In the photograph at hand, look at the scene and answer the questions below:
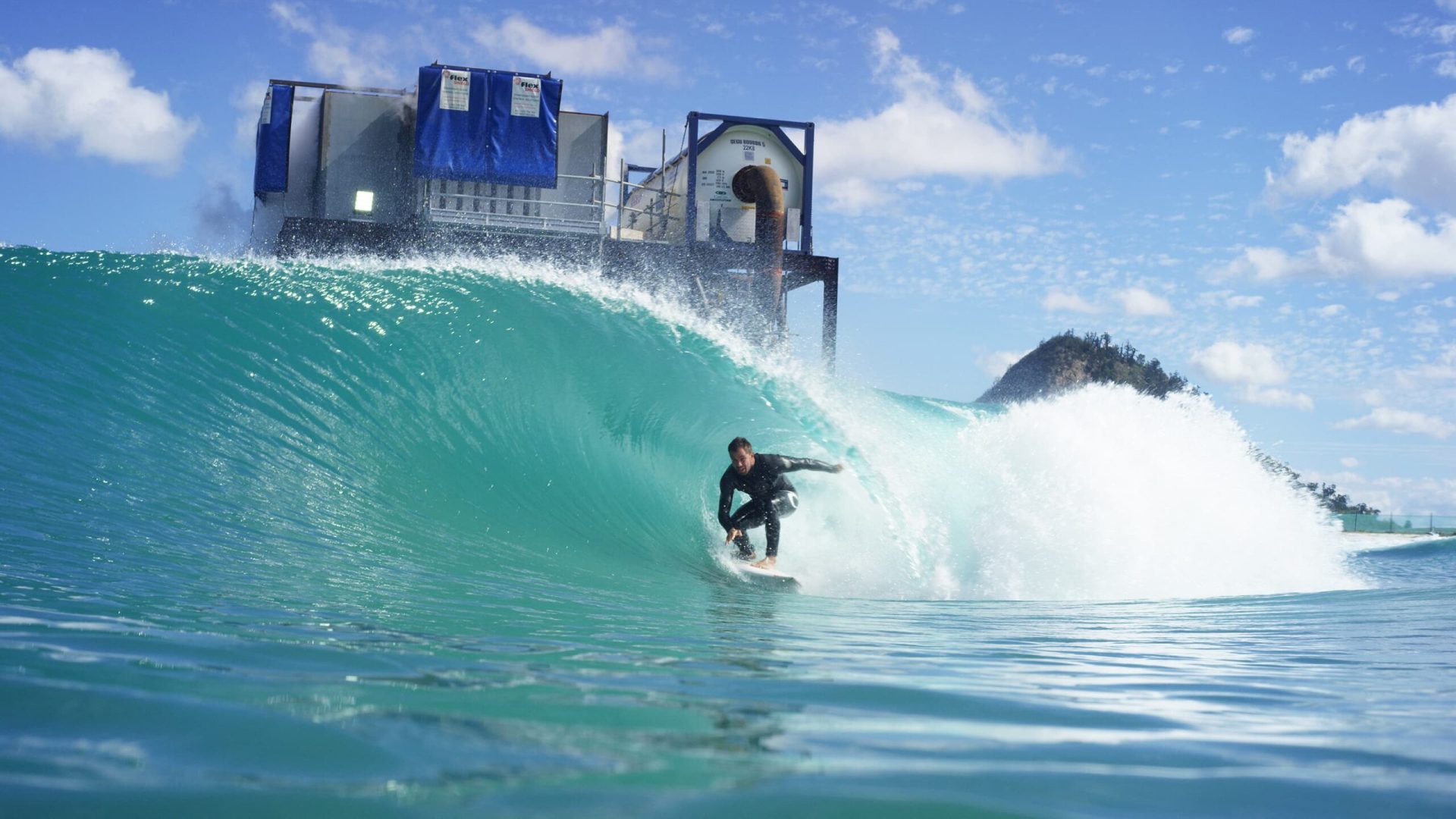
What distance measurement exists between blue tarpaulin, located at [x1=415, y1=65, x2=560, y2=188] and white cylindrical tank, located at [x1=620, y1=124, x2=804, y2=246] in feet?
10.7

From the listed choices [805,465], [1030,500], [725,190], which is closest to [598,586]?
[805,465]

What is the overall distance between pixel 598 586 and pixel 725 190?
66.4ft

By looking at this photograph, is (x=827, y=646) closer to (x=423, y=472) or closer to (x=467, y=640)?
(x=467, y=640)

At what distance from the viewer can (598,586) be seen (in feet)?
20.0

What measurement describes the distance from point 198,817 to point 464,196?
73.9 feet

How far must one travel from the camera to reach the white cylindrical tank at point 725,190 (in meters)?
24.9

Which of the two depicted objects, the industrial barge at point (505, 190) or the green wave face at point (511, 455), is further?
the industrial barge at point (505, 190)

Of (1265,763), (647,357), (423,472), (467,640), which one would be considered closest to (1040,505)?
(647,357)

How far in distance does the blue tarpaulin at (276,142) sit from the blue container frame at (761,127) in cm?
906

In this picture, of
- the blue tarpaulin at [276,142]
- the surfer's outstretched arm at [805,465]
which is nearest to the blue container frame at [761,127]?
the blue tarpaulin at [276,142]

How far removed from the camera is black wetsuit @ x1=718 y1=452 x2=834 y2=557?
26.5 ft

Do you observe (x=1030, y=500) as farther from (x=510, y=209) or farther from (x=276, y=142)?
(x=276, y=142)

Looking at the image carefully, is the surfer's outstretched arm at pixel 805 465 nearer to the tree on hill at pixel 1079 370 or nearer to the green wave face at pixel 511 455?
the green wave face at pixel 511 455

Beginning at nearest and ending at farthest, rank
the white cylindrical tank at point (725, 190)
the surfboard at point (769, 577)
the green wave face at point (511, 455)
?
the green wave face at point (511, 455) → the surfboard at point (769, 577) → the white cylindrical tank at point (725, 190)
